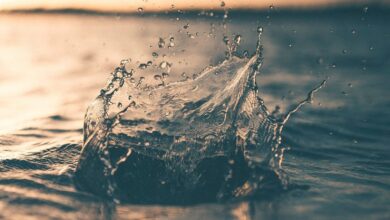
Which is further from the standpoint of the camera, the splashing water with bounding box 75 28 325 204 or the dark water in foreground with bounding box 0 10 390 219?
the splashing water with bounding box 75 28 325 204

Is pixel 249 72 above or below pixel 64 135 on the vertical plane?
above

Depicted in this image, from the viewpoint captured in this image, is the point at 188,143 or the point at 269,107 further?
the point at 269,107

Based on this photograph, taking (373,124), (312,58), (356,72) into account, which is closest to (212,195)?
(373,124)

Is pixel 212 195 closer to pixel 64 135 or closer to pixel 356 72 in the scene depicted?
pixel 64 135

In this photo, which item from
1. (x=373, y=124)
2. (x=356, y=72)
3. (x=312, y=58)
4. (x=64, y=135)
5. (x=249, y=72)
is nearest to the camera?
(x=249, y=72)
